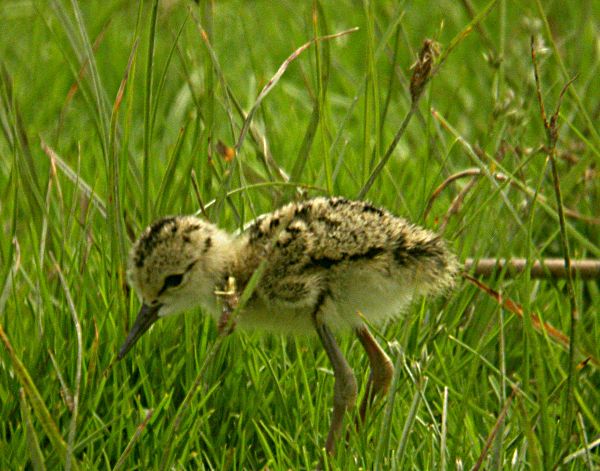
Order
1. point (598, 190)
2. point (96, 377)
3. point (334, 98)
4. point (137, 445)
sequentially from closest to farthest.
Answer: point (137, 445)
point (96, 377)
point (598, 190)
point (334, 98)

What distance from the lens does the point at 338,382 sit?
3.03 meters

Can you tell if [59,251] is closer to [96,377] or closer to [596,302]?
[96,377]

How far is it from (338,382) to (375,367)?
0.23m

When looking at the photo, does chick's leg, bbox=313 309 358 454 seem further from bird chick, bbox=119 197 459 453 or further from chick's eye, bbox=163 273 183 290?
chick's eye, bbox=163 273 183 290

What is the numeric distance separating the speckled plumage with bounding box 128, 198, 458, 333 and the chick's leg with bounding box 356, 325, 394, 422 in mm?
87

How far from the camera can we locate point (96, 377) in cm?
324

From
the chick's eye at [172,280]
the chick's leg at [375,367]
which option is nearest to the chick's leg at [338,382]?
the chick's leg at [375,367]

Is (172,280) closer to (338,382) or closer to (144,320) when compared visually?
A: (144,320)

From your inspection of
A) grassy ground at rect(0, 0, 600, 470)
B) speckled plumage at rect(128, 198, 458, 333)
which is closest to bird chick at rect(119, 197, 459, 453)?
speckled plumage at rect(128, 198, 458, 333)

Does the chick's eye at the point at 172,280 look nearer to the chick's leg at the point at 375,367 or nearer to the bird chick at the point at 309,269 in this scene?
the bird chick at the point at 309,269

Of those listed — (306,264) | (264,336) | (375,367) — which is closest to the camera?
(306,264)

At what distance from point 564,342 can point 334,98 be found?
2535 mm

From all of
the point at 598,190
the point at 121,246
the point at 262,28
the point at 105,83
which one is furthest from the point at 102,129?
the point at 262,28

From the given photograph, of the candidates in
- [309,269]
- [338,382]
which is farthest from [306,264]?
[338,382]
